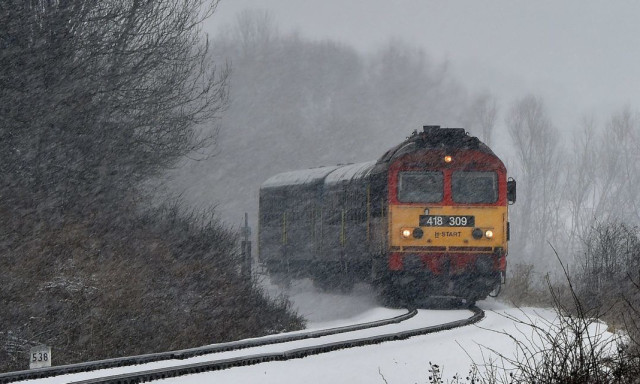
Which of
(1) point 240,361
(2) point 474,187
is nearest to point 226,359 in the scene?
(1) point 240,361

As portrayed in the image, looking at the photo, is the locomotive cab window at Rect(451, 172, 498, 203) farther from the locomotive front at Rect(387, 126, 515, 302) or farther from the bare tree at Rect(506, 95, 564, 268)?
the bare tree at Rect(506, 95, 564, 268)

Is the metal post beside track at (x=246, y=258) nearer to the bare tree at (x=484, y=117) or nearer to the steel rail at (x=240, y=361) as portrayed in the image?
the steel rail at (x=240, y=361)

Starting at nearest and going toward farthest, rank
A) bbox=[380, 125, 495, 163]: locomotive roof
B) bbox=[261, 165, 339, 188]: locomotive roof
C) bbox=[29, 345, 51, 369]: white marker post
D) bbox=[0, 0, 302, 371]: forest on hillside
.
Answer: bbox=[29, 345, 51, 369]: white marker post, bbox=[0, 0, 302, 371]: forest on hillside, bbox=[380, 125, 495, 163]: locomotive roof, bbox=[261, 165, 339, 188]: locomotive roof

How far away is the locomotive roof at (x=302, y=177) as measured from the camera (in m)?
22.5

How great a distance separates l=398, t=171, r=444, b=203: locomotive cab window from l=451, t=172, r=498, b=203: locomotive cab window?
287mm

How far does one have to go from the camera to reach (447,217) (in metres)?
17.2

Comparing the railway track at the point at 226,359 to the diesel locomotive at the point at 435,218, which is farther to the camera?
the diesel locomotive at the point at 435,218

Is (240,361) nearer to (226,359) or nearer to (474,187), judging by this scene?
(226,359)

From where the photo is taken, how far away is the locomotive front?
17.0 m

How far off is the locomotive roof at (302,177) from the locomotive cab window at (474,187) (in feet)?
16.9

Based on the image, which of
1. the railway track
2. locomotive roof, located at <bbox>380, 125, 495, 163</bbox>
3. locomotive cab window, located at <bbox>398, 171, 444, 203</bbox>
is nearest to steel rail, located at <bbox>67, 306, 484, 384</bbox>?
the railway track

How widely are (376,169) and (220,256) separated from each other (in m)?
3.41

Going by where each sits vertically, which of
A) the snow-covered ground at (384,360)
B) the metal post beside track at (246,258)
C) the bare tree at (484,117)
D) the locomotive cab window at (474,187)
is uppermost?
the bare tree at (484,117)

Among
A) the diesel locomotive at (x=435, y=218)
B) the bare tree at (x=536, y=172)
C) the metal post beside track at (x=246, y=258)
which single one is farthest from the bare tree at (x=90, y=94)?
the bare tree at (x=536, y=172)
